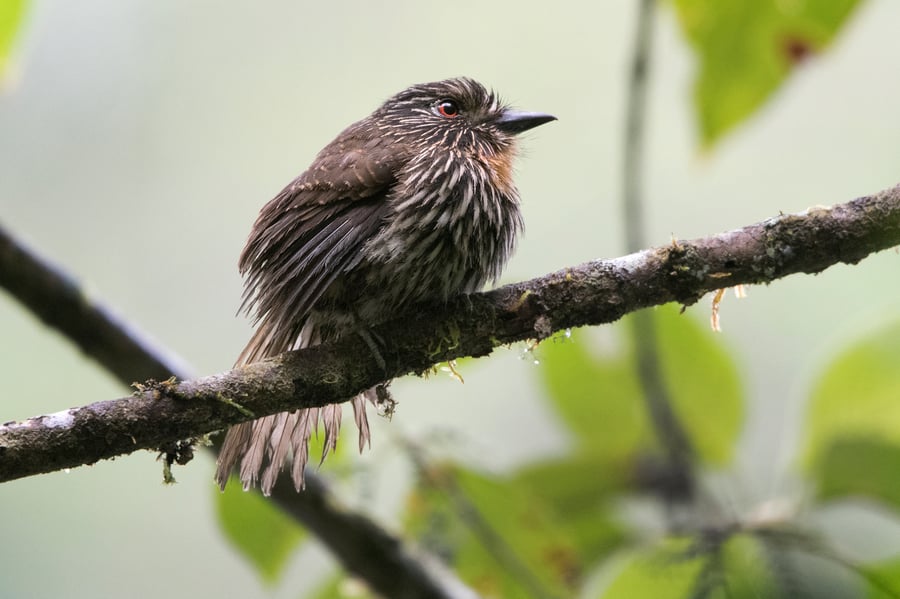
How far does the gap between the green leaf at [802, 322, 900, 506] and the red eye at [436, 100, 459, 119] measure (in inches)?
48.8

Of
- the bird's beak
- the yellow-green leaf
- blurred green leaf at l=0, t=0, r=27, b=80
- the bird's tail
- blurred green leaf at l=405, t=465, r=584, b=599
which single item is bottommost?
the bird's tail

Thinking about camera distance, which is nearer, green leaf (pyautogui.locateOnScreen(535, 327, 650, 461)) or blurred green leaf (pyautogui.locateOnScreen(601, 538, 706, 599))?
blurred green leaf (pyautogui.locateOnScreen(601, 538, 706, 599))

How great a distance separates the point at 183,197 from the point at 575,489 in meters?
2.56

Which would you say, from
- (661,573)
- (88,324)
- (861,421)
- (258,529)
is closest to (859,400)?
(861,421)

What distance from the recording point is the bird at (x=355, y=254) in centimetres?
207

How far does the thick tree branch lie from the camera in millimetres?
1591

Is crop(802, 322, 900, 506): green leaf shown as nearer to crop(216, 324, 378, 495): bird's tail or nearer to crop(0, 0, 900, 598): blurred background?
crop(0, 0, 900, 598): blurred background

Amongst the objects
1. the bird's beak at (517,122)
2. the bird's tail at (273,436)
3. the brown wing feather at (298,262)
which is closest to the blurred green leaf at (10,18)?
the brown wing feather at (298,262)

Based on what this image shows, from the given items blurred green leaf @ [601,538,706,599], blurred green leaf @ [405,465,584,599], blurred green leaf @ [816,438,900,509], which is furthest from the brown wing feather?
blurred green leaf @ [816,438,900,509]

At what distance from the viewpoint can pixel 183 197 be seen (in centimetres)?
473

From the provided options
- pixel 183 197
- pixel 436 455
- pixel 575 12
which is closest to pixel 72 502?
pixel 183 197

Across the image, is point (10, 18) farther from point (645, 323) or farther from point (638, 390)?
point (638, 390)

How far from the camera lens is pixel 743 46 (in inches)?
102

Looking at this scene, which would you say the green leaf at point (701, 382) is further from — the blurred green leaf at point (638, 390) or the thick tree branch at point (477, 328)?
the thick tree branch at point (477, 328)
